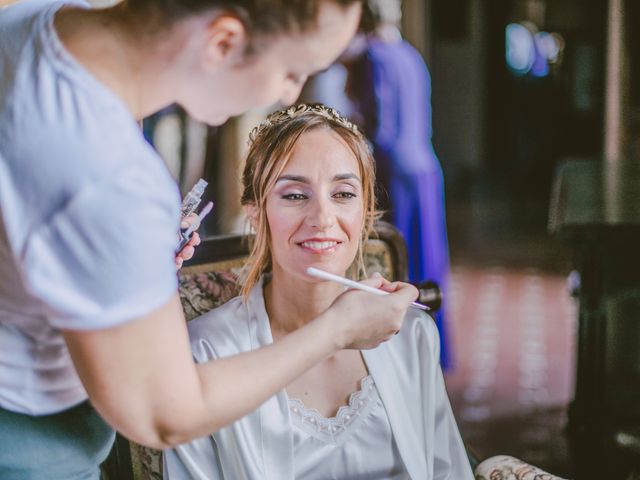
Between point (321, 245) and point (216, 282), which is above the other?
point (321, 245)

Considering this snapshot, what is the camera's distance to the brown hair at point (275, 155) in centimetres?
152

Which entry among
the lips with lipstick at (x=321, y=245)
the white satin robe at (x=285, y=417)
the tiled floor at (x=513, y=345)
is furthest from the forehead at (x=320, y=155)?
the tiled floor at (x=513, y=345)

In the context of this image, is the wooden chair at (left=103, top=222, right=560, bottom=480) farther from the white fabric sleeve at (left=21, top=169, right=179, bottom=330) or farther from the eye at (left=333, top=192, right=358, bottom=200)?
the white fabric sleeve at (left=21, top=169, right=179, bottom=330)

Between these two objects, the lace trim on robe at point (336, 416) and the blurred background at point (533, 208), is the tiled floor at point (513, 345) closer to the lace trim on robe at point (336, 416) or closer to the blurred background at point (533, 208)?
the blurred background at point (533, 208)

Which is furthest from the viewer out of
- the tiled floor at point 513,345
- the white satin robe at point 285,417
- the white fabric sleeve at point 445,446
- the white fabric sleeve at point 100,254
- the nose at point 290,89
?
the tiled floor at point 513,345

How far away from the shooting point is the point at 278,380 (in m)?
0.84

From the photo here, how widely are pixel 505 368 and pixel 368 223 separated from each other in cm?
254

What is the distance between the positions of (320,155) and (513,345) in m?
3.13

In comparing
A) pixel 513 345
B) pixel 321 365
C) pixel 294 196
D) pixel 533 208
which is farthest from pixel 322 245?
pixel 533 208

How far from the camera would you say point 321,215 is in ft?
4.76

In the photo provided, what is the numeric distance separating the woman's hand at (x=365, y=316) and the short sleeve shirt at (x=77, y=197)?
0.69 feet

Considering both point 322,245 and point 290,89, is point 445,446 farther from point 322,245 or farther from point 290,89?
point 290,89

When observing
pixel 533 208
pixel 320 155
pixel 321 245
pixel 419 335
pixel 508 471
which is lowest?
pixel 533 208

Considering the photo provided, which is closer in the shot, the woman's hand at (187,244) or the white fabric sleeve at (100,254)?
the white fabric sleeve at (100,254)
